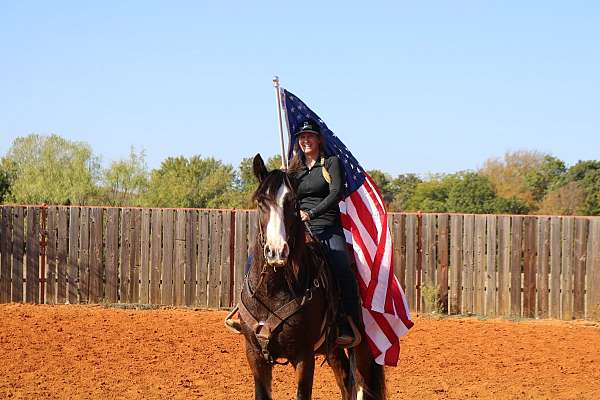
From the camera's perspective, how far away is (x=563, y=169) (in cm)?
5138

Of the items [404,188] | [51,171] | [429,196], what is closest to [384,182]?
[404,188]

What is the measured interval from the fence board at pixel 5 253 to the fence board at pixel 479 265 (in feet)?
33.2

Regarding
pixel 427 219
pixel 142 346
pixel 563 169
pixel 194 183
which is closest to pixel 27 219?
pixel 142 346

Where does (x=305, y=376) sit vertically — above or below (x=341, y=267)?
below

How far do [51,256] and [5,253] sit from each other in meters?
1.03

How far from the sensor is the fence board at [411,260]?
17422 mm

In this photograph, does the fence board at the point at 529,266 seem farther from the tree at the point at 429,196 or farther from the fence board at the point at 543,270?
the tree at the point at 429,196

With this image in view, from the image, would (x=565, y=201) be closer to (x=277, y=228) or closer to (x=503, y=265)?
(x=503, y=265)

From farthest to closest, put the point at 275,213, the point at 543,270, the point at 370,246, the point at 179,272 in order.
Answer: the point at 179,272
the point at 543,270
the point at 370,246
the point at 275,213

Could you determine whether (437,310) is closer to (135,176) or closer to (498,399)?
(498,399)

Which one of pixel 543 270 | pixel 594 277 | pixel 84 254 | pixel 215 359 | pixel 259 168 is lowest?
pixel 215 359

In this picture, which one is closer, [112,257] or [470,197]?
[112,257]

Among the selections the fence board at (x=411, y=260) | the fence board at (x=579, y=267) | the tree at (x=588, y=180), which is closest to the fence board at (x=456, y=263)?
the fence board at (x=411, y=260)

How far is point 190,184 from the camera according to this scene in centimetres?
3334
